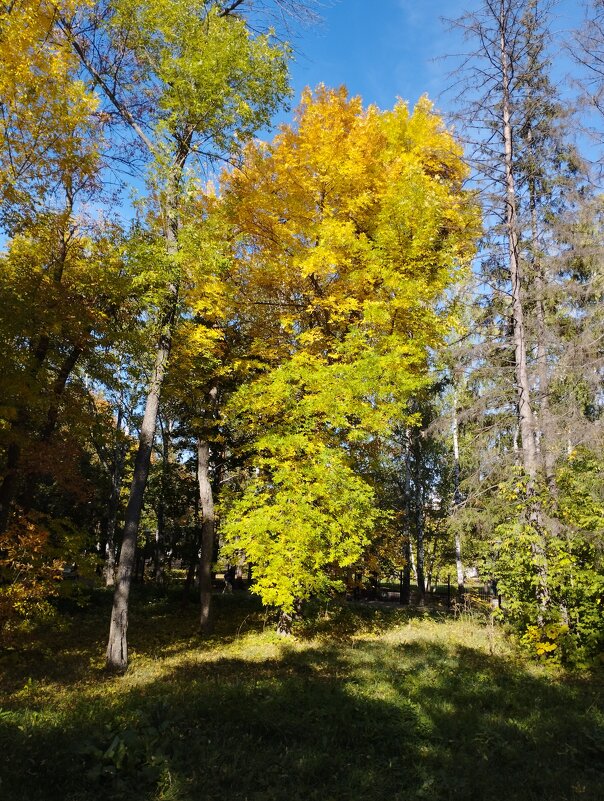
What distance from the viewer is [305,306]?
12578 millimetres

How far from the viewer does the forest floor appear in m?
4.16

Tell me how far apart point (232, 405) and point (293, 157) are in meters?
6.04

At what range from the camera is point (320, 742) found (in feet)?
16.8

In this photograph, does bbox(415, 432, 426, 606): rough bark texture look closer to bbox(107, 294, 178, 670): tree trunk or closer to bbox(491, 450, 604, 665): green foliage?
bbox(491, 450, 604, 665): green foliage

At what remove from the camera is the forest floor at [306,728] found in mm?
4160

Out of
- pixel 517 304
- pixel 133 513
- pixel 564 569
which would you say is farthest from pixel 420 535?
pixel 133 513

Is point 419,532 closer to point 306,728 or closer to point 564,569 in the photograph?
point 564,569

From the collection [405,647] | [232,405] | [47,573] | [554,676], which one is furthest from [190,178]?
[554,676]

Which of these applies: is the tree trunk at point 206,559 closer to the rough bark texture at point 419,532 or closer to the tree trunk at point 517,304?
the tree trunk at point 517,304

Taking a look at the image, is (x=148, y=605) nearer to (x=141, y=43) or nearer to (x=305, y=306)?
(x=305, y=306)

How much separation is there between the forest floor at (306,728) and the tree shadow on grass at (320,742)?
0.7 inches

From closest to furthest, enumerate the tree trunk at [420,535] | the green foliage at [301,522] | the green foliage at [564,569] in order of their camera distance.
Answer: the green foliage at [564,569] < the green foliage at [301,522] < the tree trunk at [420,535]

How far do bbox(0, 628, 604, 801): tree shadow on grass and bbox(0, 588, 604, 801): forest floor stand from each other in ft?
0.06

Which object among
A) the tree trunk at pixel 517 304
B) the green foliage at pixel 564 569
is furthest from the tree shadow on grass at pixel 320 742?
the tree trunk at pixel 517 304
